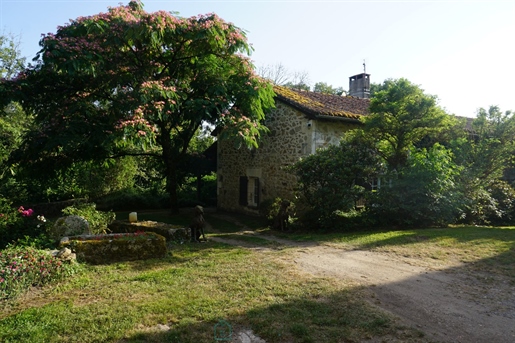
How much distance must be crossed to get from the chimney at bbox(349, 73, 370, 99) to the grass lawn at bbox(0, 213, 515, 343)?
15.8m

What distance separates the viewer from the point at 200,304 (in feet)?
14.6

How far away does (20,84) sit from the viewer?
990 centimetres

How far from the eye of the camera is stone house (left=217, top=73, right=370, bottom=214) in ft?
42.3

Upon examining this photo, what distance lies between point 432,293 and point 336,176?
595 cm

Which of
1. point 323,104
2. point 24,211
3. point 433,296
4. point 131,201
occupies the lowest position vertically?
point 433,296

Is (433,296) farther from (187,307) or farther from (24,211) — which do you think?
(24,211)

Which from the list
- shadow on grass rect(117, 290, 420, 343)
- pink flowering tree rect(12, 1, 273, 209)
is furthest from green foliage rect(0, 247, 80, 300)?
pink flowering tree rect(12, 1, 273, 209)

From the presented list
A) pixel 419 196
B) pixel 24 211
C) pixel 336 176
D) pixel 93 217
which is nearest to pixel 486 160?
pixel 419 196

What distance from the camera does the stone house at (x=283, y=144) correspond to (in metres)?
12.9

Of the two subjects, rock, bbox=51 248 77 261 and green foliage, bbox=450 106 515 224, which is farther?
green foliage, bbox=450 106 515 224

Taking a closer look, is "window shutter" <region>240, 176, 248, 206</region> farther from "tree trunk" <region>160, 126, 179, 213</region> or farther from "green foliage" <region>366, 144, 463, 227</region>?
"green foliage" <region>366, 144, 463, 227</region>

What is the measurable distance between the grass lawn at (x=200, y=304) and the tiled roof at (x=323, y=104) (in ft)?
21.9

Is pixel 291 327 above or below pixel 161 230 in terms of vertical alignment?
below

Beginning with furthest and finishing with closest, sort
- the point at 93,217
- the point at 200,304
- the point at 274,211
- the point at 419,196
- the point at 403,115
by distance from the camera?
the point at 274,211 < the point at 403,115 < the point at 419,196 < the point at 93,217 < the point at 200,304
